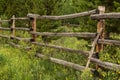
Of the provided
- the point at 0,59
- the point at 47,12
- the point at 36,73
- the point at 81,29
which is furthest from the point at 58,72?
the point at 47,12

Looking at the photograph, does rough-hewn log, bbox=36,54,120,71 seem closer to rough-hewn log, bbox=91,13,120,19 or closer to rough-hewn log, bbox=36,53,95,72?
rough-hewn log, bbox=36,53,95,72

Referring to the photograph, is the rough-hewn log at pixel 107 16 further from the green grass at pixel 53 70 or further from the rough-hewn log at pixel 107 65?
the rough-hewn log at pixel 107 65

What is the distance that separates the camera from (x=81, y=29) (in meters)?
11.7

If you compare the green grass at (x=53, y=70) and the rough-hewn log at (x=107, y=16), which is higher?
the rough-hewn log at (x=107, y=16)

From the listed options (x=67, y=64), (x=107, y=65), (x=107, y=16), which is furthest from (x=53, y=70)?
(x=107, y=16)

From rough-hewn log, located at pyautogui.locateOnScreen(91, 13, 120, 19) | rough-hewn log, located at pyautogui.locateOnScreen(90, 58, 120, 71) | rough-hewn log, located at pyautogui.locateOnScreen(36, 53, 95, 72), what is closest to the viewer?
rough-hewn log, located at pyautogui.locateOnScreen(90, 58, 120, 71)

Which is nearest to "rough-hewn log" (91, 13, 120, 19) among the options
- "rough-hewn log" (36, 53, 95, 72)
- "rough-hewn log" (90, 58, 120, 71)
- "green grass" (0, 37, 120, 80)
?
"green grass" (0, 37, 120, 80)

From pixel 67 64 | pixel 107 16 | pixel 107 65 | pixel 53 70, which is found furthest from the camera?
pixel 53 70

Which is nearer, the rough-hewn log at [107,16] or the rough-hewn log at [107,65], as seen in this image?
the rough-hewn log at [107,65]

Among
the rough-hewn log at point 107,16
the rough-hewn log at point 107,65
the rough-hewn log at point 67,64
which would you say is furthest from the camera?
the rough-hewn log at point 67,64

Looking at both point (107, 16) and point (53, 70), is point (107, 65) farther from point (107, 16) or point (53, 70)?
point (53, 70)

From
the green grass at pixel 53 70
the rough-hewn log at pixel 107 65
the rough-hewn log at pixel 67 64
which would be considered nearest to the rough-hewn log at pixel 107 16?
the green grass at pixel 53 70

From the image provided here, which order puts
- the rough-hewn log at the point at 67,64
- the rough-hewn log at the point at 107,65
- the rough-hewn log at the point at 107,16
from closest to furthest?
the rough-hewn log at the point at 107,65 < the rough-hewn log at the point at 107,16 < the rough-hewn log at the point at 67,64

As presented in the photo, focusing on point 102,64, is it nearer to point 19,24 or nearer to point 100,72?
point 100,72
